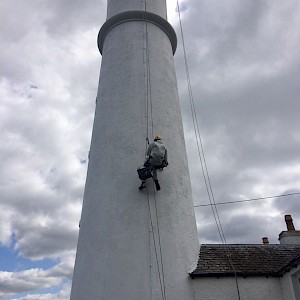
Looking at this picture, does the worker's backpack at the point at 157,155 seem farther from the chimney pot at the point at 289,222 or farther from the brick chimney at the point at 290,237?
the chimney pot at the point at 289,222

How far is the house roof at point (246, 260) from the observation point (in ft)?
33.1

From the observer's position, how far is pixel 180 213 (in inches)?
413

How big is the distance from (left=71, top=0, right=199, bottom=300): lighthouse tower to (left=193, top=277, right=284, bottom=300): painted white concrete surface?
426 millimetres

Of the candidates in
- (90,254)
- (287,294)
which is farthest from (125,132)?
(287,294)

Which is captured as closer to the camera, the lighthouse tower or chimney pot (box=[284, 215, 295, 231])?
the lighthouse tower

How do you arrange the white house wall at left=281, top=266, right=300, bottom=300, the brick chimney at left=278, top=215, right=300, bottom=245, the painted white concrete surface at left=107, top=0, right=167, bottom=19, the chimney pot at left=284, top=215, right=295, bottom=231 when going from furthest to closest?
1. the chimney pot at left=284, top=215, right=295, bottom=231
2. the brick chimney at left=278, top=215, right=300, bottom=245
3. the painted white concrete surface at left=107, top=0, right=167, bottom=19
4. the white house wall at left=281, top=266, right=300, bottom=300

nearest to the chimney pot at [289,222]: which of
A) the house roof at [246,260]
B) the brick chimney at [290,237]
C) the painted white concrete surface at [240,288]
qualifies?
the brick chimney at [290,237]

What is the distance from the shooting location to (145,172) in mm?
10023

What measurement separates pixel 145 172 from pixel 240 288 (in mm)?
4165

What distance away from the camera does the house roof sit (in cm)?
1008

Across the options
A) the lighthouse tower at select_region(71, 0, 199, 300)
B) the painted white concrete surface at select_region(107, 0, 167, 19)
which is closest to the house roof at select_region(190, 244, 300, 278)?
the lighthouse tower at select_region(71, 0, 199, 300)

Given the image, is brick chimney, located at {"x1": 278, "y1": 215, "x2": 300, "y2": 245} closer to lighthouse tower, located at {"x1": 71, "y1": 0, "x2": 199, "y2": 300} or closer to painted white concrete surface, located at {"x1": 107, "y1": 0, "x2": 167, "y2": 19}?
lighthouse tower, located at {"x1": 71, "y1": 0, "x2": 199, "y2": 300}

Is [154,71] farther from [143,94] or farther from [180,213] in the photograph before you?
[180,213]

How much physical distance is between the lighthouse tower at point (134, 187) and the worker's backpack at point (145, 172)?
0.45 m
